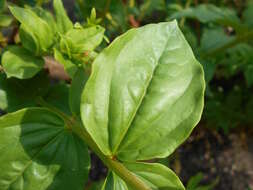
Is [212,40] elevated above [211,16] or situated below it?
below

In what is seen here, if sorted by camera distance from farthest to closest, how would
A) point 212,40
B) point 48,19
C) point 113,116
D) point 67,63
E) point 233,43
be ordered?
point 212,40
point 233,43
point 48,19
point 67,63
point 113,116

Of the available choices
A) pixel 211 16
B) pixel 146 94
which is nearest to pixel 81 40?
pixel 146 94

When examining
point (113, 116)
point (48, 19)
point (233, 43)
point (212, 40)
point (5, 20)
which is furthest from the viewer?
point (212, 40)

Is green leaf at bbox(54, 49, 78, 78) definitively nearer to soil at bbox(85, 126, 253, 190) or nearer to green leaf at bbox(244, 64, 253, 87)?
green leaf at bbox(244, 64, 253, 87)

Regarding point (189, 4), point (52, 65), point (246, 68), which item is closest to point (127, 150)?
point (52, 65)

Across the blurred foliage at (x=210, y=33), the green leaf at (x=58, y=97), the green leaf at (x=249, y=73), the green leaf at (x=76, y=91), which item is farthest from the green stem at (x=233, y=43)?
the green leaf at (x=76, y=91)

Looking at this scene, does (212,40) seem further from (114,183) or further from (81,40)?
(114,183)

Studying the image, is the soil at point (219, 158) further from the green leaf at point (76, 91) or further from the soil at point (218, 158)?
the green leaf at point (76, 91)
